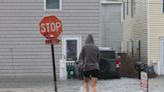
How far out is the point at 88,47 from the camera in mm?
14922

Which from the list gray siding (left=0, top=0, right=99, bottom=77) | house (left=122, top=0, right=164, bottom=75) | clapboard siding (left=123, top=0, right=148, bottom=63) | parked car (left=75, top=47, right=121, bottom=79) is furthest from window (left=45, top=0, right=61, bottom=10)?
clapboard siding (left=123, top=0, right=148, bottom=63)

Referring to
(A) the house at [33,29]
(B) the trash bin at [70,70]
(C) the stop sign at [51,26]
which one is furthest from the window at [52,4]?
(C) the stop sign at [51,26]

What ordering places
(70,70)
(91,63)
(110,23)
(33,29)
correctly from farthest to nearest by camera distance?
(110,23)
(70,70)
(33,29)
(91,63)

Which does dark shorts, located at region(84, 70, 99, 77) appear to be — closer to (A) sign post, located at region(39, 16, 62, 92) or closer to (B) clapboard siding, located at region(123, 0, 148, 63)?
(A) sign post, located at region(39, 16, 62, 92)

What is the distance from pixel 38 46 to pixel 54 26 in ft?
35.4

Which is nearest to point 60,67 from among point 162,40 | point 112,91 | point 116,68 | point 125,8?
point 116,68

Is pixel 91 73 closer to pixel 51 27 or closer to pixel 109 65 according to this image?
pixel 51 27

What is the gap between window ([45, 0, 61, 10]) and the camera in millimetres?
25234

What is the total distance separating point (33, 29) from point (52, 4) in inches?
59.6

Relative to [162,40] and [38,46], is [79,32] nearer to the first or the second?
[38,46]

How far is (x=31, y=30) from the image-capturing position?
25.2 meters

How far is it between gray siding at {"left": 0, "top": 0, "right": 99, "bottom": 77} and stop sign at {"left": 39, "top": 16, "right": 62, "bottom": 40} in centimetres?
1064

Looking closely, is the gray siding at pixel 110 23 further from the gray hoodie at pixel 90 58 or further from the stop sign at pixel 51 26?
the stop sign at pixel 51 26

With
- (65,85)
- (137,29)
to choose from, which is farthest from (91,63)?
(137,29)
